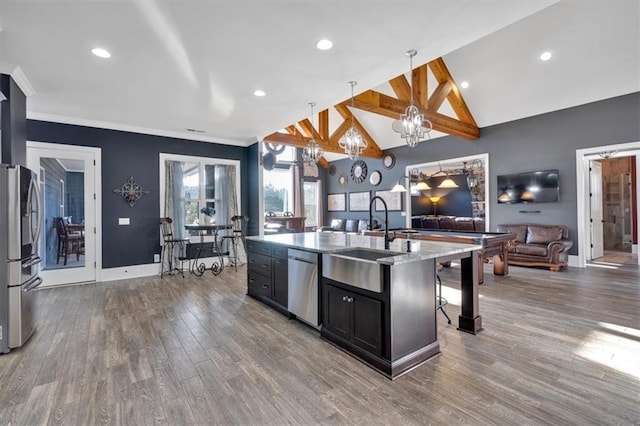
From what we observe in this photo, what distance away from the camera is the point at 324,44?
2.90m

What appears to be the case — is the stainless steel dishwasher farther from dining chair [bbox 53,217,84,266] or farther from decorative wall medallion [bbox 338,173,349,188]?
decorative wall medallion [bbox 338,173,349,188]

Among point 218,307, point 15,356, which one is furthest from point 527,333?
point 15,356

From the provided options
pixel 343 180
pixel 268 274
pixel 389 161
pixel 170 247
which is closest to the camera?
pixel 268 274

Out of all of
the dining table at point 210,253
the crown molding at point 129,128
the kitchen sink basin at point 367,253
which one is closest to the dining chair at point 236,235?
the dining table at point 210,253

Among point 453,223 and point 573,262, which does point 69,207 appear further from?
point 453,223

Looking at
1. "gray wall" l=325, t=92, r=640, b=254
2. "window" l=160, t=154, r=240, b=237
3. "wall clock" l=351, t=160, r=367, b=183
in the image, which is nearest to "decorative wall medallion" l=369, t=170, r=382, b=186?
"wall clock" l=351, t=160, r=367, b=183

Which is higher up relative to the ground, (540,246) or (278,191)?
(278,191)

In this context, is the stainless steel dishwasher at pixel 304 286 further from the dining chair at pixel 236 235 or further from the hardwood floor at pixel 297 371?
the dining chair at pixel 236 235

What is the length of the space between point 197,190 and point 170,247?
130 centimetres

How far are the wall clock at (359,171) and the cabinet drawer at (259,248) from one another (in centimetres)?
680

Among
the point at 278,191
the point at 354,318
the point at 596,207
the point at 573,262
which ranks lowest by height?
the point at 573,262

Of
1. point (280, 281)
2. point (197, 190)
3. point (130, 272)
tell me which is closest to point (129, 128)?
point (197, 190)

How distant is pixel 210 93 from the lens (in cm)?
410

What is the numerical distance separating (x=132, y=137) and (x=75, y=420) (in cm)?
518
